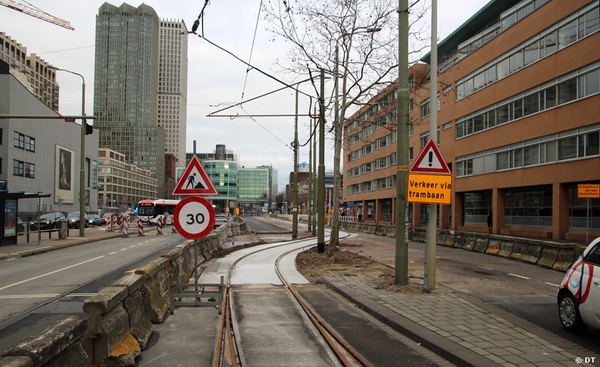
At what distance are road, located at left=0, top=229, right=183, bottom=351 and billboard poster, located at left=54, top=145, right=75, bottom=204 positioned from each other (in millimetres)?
48847

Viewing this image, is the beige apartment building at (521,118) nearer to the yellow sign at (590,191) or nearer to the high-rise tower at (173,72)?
the yellow sign at (590,191)

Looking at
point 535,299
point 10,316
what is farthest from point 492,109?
point 10,316

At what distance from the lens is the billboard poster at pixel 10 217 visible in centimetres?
2247

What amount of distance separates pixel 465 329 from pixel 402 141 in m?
4.81

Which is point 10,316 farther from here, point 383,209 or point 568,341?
point 383,209

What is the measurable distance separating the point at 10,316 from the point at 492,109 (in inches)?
1392

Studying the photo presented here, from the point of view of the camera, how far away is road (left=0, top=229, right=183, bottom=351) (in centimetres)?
777

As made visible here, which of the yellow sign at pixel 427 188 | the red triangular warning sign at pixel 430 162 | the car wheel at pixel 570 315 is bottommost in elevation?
the car wheel at pixel 570 315

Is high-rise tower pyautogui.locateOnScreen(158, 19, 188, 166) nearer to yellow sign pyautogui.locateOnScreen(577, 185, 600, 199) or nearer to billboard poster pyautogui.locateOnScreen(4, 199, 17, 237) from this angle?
billboard poster pyautogui.locateOnScreen(4, 199, 17, 237)

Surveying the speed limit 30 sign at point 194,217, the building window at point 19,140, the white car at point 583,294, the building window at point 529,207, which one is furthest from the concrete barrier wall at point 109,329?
the building window at point 19,140

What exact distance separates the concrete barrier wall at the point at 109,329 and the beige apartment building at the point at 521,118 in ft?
45.7

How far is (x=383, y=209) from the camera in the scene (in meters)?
64.6

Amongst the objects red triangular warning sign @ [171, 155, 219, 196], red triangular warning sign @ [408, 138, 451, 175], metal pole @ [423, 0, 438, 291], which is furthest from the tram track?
red triangular warning sign @ [408, 138, 451, 175]

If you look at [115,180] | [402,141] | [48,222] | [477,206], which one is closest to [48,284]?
[402,141]
